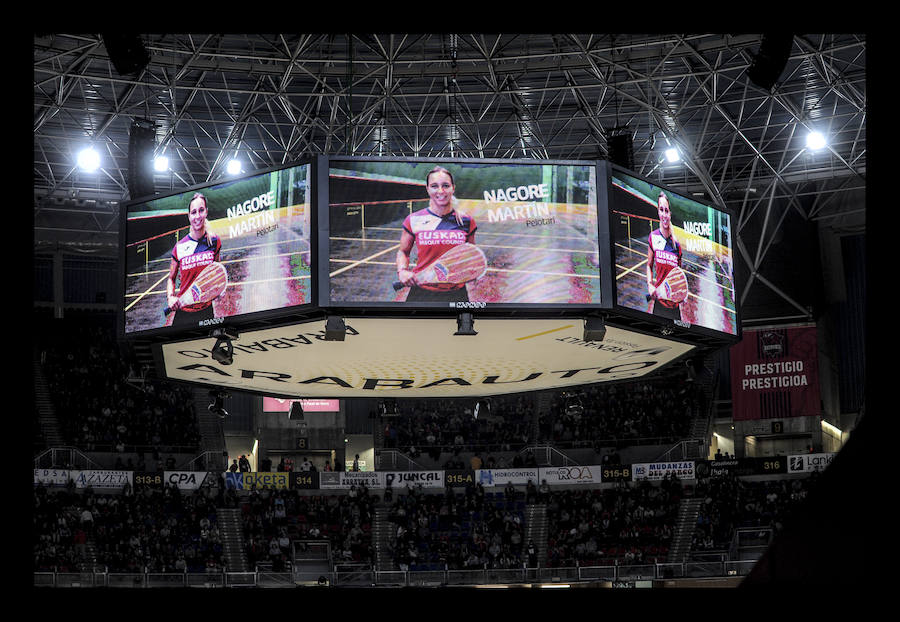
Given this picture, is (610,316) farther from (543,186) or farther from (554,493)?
(554,493)

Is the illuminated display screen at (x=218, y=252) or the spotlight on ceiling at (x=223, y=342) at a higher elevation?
the illuminated display screen at (x=218, y=252)

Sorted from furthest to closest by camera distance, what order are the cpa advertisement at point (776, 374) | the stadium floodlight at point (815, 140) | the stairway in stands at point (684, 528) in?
the cpa advertisement at point (776, 374) < the stairway in stands at point (684, 528) < the stadium floodlight at point (815, 140)

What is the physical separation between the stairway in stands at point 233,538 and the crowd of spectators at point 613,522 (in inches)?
446

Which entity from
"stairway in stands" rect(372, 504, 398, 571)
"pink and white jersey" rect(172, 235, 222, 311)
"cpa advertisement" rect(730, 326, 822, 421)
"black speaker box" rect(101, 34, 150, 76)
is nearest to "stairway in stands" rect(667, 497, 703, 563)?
"cpa advertisement" rect(730, 326, 822, 421)

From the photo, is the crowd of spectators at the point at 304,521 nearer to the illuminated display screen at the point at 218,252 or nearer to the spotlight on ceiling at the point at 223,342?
the illuminated display screen at the point at 218,252

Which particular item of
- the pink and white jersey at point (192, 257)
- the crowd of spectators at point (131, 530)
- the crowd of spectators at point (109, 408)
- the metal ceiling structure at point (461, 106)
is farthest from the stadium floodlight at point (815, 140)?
the pink and white jersey at point (192, 257)

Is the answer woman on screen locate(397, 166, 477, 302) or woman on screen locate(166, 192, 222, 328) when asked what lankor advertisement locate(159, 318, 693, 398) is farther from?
woman on screen locate(166, 192, 222, 328)

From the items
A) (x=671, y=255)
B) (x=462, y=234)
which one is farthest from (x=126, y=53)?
(x=671, y=255)

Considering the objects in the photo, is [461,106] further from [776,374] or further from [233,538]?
[776,374]

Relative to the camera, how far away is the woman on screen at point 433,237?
16.9 m

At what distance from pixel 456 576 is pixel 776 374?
17.6 meters

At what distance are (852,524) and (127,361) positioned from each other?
4887 centimetres

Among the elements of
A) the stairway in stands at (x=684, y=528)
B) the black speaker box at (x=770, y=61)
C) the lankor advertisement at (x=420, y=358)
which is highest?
the black speaker box at (x=770, y=61)

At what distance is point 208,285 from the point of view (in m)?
17.6
